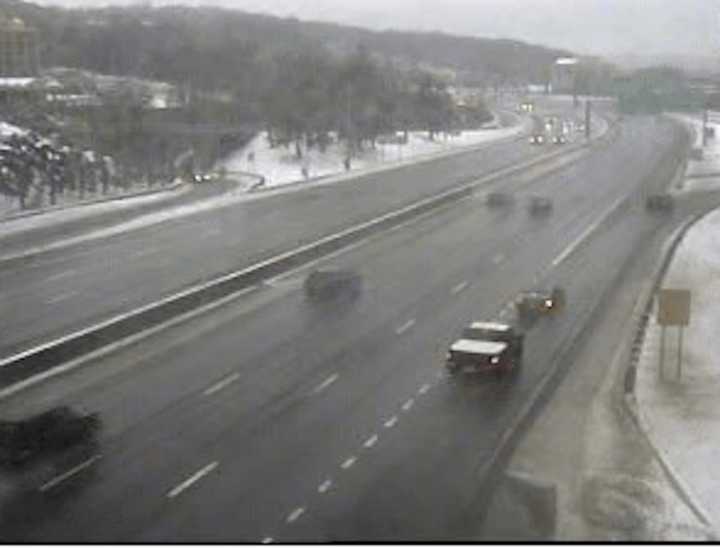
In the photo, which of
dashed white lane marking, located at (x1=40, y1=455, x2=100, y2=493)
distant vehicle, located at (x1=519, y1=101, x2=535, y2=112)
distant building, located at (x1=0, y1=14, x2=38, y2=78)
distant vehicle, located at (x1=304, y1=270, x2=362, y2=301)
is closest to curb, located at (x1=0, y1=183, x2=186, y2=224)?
distant building, located at (x1=0, y1=14, x2=38, y2=78)

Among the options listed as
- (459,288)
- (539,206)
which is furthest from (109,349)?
(539,206)

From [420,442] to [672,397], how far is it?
309cm

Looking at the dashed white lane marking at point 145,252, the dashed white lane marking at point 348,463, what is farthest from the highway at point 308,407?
the dashed white lane marking at point 145,252

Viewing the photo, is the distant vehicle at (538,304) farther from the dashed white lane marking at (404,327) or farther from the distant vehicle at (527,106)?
the distant vehicle at (527,106)

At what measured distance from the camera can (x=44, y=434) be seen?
983 cm

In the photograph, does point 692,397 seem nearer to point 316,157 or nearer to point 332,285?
Answer: point 332,285

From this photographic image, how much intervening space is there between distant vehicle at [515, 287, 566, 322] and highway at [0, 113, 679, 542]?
0.22 meters

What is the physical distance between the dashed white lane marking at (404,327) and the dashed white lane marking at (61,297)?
499 centimetres

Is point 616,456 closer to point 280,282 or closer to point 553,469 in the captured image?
point 553,469

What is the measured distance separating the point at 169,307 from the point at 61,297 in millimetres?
2503

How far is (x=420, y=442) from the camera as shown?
9.98 meters

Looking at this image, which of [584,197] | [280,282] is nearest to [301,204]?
[584,197]

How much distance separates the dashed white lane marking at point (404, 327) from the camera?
15.0m

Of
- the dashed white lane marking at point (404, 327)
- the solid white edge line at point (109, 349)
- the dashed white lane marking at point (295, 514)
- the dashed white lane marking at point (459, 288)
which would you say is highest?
the dashed white lane marking at point (295, 514)
